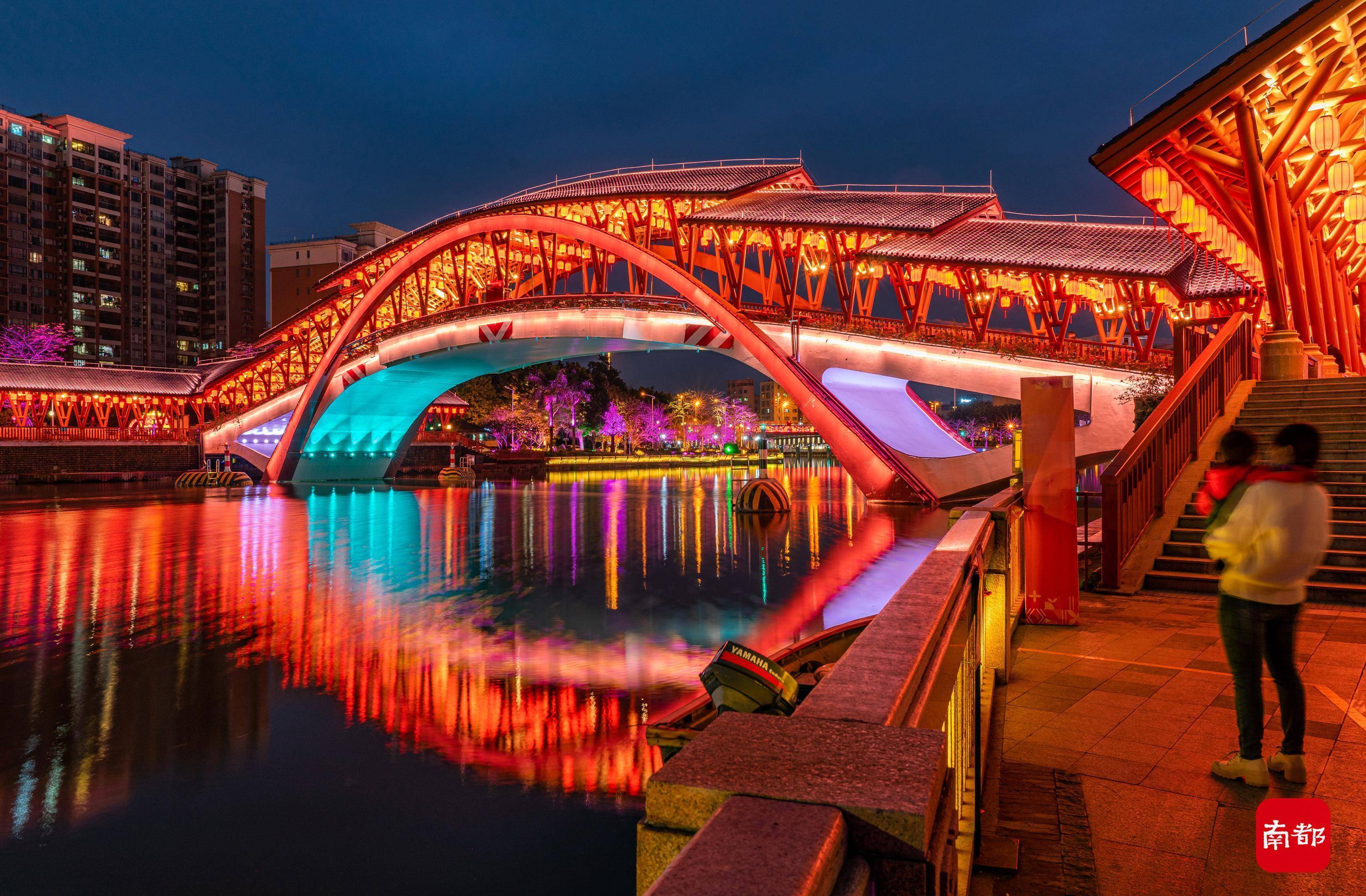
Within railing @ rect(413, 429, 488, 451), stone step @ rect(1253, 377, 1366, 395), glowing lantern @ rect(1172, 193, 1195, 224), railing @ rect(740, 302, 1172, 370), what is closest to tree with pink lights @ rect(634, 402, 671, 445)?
railing @ rect(413, 429, 488, 451)

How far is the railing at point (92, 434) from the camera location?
159 feet

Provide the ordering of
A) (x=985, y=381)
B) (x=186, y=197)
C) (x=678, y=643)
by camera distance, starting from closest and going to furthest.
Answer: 1. (x=678, y=643)
2. (x=985, y=381)
3. (x=186, y=197)

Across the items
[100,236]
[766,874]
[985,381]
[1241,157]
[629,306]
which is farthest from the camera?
[100,236]

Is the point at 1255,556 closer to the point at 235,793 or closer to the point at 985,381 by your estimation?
the point at 235,793

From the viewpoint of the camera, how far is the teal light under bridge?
42562mm

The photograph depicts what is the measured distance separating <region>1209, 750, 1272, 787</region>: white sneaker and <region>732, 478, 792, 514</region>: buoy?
19858 mm

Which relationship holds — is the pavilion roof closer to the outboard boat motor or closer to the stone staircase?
the stone staircase

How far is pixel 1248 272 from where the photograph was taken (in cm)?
2233

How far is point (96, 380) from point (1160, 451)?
6458cm

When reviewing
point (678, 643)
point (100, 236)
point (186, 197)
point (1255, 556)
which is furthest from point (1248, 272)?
point (186, 197)

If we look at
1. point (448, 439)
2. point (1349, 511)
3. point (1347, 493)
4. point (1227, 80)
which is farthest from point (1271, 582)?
point (448, 439)

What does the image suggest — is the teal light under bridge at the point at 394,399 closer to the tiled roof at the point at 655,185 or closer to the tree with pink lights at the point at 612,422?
the tiled roof at the point at 655,185

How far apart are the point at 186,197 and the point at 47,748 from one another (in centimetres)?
12173

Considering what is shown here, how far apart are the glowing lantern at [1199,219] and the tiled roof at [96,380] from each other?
6087 cm
